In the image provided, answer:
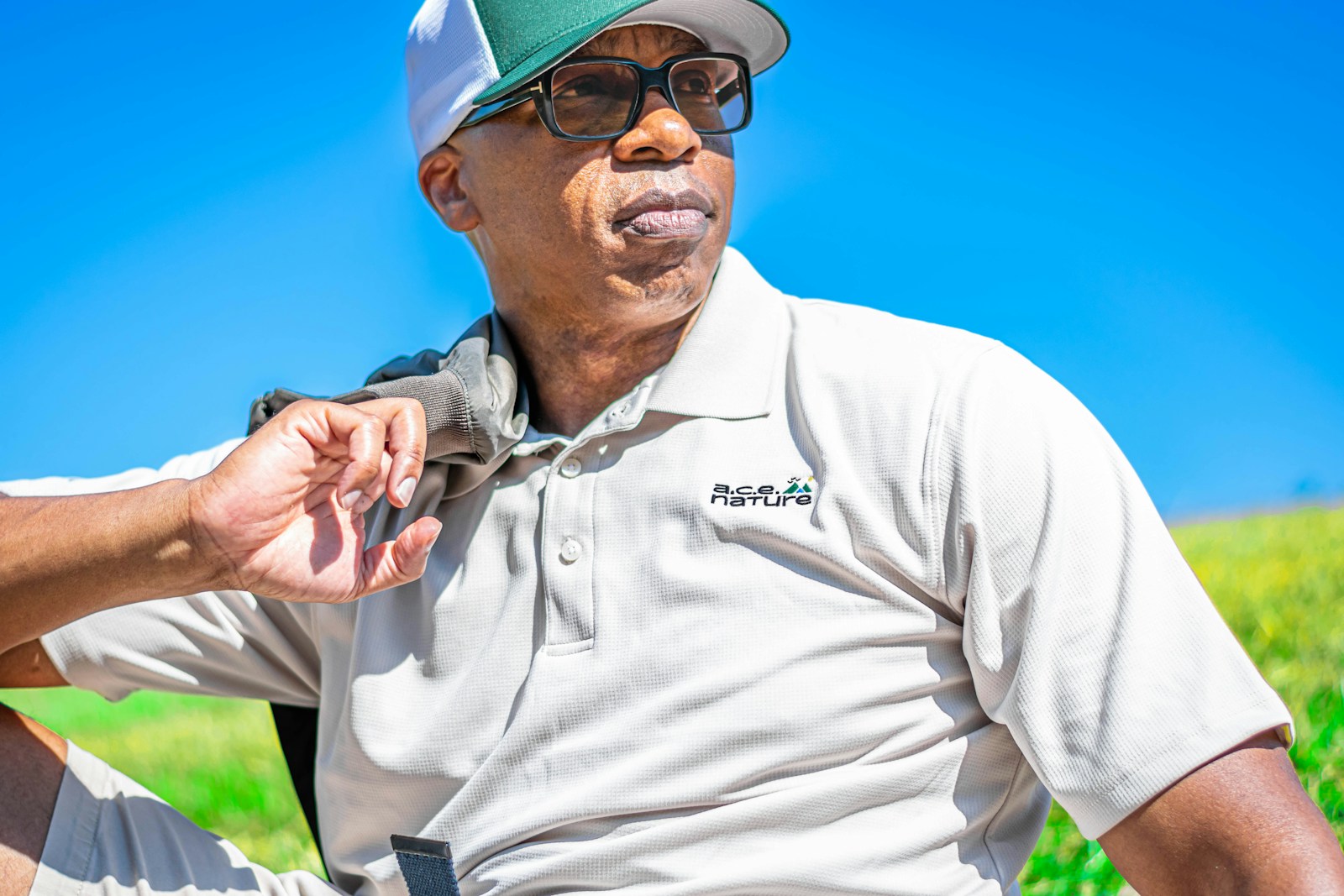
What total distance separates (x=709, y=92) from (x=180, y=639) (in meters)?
1.44

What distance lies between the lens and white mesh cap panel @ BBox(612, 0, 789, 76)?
7.09ft

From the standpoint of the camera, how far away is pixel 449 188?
97.6 inches

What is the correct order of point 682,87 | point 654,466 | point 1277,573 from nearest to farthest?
point 654,466, point 682,87, point 1277,573

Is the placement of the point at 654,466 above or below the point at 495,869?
above

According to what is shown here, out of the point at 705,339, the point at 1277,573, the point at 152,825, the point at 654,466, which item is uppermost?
the point at 705,339

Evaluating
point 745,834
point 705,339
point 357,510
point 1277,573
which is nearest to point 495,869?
point 745,834

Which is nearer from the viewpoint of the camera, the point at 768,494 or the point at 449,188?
the point at 768,494

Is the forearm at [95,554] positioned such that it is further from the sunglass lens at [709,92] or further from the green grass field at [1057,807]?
the green grass field at [1057,807]

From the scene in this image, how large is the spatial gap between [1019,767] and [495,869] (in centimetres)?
83

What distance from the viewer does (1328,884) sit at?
1.51 m

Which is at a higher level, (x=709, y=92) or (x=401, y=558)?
(x=709, y=92)

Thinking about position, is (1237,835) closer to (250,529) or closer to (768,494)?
(768,494)

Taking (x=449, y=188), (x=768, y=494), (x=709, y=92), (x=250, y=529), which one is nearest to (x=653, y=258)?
(x=709, y=92)

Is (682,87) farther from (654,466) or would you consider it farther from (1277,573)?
(1277,573)
